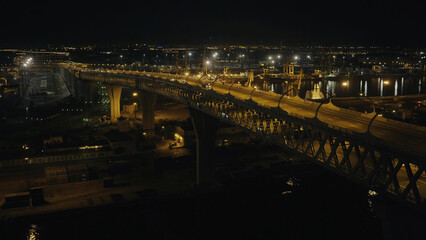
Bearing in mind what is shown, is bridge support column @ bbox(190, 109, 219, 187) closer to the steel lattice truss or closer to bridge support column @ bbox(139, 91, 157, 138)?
the steel lattice truss

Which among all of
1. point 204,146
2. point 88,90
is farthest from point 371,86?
point 204,146

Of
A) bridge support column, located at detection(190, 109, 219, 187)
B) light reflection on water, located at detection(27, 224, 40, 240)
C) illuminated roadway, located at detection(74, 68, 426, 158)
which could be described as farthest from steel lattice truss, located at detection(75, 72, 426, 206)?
light reflection on water, located at detection(27, 224, 40, 240)

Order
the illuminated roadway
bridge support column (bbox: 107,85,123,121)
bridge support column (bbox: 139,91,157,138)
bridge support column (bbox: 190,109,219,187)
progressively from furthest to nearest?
bridge support column (bbox: 107,85,123,121)
bridge support column (bbox: 139,91,157,138)
bridge support column (bbox: 190,109,219,187)
the illuminated roadway

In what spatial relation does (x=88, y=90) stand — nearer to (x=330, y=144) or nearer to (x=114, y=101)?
(x=114, y=101)

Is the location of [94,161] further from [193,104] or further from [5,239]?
[5,239]

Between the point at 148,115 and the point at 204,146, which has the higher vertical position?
the point at 148,115

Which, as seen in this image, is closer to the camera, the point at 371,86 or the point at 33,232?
the point at 33,232

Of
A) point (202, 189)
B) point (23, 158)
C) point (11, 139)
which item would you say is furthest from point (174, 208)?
point (11, 139)
